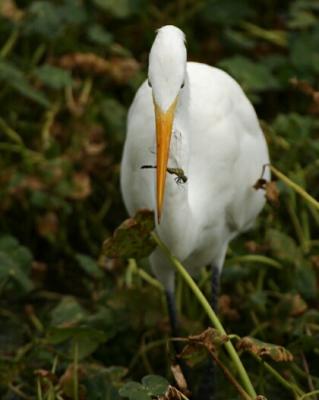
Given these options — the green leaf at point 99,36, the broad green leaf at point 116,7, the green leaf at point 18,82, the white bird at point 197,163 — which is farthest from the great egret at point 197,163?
the broad green leaf at point 116,7

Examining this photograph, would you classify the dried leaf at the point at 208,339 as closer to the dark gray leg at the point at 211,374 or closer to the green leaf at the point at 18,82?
the dark gray leg at the point at 211,374

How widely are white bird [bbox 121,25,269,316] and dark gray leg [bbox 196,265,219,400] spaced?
0.04 meters

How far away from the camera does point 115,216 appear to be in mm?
3721

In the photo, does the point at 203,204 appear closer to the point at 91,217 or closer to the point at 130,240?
the point at 130,240

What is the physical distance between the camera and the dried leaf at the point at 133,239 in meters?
2.37

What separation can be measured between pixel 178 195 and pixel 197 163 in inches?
9.4

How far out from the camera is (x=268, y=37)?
4.03 metres

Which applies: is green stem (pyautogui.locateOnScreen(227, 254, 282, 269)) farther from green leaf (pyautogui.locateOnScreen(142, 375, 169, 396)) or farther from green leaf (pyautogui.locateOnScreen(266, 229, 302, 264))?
green leaf (pyautogui.locateOnScreen(142, 375, 169, 396))

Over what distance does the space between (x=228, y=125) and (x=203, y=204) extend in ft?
0.70

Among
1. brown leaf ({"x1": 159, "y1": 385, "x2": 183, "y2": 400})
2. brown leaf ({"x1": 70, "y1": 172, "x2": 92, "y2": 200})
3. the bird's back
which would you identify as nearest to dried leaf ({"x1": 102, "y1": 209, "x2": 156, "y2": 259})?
the bird's back

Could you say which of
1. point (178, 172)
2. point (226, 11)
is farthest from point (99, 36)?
point (178, 172)

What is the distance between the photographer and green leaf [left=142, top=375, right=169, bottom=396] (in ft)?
7.46

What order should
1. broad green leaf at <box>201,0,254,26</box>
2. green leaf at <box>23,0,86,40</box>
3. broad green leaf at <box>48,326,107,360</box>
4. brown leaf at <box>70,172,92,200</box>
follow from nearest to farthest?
broad green leaf at <box>48,326,107,360</box> < brown leaf at <box>70,172,92,200</box> < green leaf at <box>23,0,86,40</box> < broad green leaf at <box>201,0,254,26</box>

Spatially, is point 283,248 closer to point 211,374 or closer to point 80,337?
point 211,374
